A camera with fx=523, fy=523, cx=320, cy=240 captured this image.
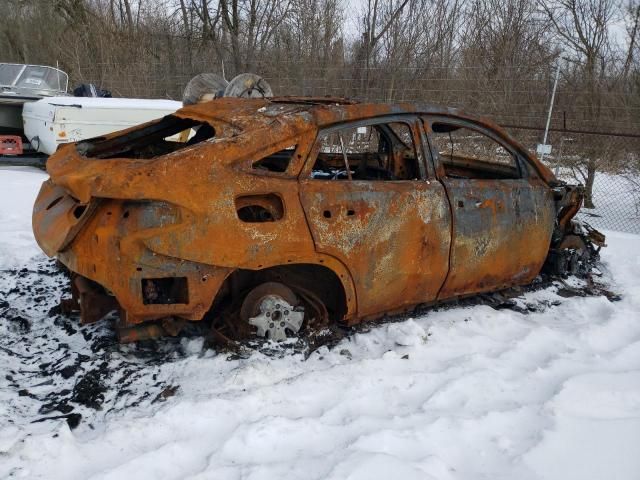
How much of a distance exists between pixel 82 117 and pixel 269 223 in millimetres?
7271

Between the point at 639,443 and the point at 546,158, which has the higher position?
the point at 546,158

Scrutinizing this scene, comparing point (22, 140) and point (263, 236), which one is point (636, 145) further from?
point (22, 140)

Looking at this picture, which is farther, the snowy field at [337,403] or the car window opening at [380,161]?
the car window opening at [380,161]

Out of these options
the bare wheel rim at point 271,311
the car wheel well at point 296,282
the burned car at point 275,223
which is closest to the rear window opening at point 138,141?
the burned car at point 275,223

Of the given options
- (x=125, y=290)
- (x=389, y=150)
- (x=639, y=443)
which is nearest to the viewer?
(x=639, y=443)

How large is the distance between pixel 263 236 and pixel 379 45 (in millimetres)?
13251

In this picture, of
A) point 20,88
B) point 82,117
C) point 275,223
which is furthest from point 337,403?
point 20,88

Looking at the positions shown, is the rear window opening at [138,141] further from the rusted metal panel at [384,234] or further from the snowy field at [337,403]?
the snowy field at [337,403]

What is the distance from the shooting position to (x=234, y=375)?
9.96ft

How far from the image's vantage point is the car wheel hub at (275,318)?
10.8ft

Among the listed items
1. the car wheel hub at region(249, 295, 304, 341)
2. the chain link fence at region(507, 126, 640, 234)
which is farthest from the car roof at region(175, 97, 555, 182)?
the chain link fence at region(507, 126, 640, 234)

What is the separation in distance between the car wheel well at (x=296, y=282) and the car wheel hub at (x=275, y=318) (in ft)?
0.56

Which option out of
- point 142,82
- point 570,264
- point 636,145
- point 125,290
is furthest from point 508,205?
point 142,82

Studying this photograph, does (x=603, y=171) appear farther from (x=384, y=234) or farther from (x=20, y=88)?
(x=20, y=88)
